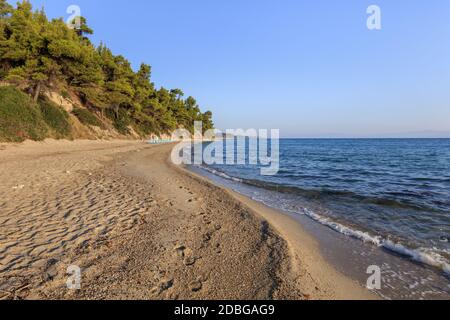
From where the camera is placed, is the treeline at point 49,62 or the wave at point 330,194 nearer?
the wave at point 330,194

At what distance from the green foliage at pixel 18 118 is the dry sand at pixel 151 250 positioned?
13203mm

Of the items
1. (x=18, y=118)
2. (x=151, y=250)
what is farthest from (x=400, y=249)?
(x=18, y=118)

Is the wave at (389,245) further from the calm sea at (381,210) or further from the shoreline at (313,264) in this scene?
the shoreline at (313,264)

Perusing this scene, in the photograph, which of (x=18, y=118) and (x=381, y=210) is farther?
(x=18, y=118)

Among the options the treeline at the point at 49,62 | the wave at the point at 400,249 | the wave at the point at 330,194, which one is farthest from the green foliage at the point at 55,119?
the wave at the point at 400,249

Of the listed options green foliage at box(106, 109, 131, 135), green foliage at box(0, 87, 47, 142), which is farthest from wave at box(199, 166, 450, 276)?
green foliage at box(106, 109, 131, 135)

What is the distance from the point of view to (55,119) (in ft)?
80.1

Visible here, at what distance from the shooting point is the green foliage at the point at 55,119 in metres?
23.6

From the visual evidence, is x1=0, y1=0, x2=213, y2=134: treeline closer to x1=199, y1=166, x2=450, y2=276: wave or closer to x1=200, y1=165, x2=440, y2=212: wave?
x1=200, y1=165, x2=440, y2=212: wave

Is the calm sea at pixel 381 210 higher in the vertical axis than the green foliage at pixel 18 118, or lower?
lower

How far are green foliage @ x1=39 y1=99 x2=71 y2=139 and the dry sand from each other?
761 inches

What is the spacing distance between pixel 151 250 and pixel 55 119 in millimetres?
26397

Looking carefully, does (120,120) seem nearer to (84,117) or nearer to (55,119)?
(84,117)
